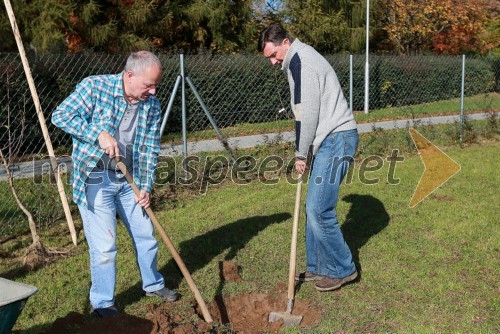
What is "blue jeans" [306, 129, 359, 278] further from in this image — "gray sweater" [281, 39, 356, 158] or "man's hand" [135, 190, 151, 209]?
"man's hand" [135, 190, 151, 209]

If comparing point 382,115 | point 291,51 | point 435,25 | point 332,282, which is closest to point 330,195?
point 332,282

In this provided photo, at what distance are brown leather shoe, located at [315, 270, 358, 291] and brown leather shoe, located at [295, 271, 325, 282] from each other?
0.10 m

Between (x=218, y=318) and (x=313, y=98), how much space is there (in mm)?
1772

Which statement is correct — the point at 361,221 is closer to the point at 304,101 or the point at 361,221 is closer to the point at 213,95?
the point at 304,101

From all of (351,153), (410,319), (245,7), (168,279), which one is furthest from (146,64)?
(245,7)

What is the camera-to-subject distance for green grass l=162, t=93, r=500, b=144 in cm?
1116

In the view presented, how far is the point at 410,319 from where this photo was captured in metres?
4.22

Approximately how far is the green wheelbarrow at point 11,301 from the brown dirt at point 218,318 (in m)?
0.57

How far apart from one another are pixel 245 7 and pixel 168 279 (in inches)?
757

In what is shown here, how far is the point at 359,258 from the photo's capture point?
5.44 meters

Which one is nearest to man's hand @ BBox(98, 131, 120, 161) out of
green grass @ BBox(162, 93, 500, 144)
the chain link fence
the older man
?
the older man

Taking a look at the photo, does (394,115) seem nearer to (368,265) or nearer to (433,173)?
(433,173)

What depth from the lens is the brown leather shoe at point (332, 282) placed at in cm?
473

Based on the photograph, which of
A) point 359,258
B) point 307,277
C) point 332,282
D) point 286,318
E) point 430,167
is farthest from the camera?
point 430,167
